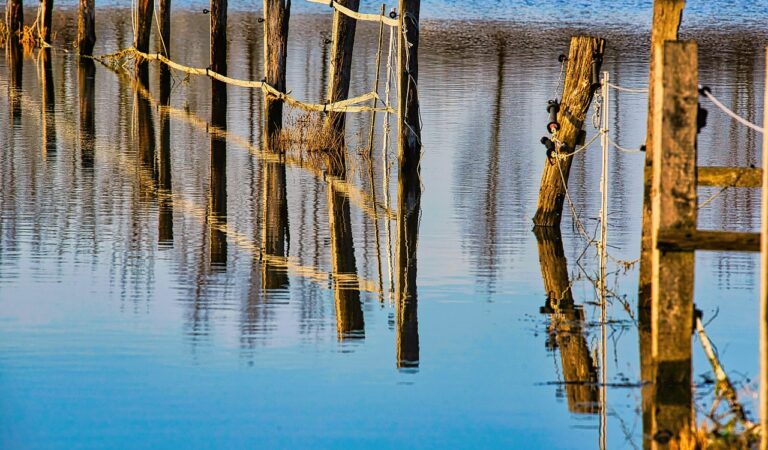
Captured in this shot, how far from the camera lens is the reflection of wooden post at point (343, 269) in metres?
8.36

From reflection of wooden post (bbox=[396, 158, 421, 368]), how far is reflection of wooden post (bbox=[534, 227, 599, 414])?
0.78 meters

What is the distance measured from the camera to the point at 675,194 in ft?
20.2

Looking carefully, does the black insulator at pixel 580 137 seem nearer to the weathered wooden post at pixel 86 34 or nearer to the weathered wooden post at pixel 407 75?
the weathered wooden post at pixel 407 75

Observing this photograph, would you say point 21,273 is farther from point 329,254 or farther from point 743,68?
Answer: point 743,68

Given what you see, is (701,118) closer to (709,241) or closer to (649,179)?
(709,241)

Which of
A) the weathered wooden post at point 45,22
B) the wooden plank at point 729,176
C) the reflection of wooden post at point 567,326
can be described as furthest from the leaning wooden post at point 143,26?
the wooden plank at point 729,176

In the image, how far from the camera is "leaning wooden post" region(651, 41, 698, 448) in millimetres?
6137

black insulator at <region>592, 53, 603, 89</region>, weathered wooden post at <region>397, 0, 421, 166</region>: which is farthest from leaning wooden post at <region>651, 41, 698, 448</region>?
weathered wooden post at <region>397, 0, 421, 166</region>

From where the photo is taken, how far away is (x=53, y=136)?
15.8m

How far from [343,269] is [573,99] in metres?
2.03

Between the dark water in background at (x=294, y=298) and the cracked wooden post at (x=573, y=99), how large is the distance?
462 mm

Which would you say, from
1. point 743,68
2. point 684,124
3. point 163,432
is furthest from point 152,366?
point 743,68

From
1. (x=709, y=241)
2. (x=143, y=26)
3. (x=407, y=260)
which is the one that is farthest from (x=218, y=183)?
(x=143, y=26)

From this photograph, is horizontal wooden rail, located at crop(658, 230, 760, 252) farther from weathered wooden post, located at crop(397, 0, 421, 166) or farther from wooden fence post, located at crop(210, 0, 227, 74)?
wooden fence post, located at crop(210, 0, 227, 74)
